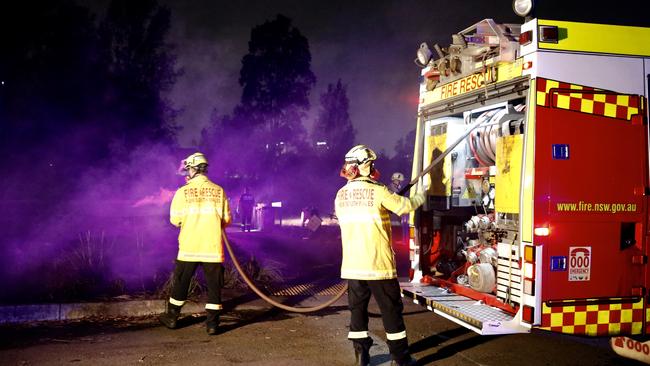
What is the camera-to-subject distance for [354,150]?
16.5ft

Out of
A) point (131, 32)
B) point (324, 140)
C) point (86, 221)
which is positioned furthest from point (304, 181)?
point (86, 221)

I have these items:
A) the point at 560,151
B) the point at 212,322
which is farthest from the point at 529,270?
the point at 212,322

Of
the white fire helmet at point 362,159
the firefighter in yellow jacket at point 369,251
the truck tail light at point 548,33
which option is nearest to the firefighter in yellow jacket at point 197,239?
the firefighter in yellow jacket at point 369,251

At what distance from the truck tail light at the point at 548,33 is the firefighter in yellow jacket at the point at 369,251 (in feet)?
5.57

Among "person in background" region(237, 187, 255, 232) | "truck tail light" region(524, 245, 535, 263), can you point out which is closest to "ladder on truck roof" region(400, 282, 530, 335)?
"truck tail light" region(524, 245, 535, 263)

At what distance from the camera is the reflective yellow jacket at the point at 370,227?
487 centimetres

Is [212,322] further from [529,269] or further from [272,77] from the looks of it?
[272,77]

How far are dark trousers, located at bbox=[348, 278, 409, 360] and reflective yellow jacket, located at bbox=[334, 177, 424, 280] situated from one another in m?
0.10

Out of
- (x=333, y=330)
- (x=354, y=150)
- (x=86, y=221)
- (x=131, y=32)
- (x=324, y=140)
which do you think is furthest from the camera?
(x=324, y=140)

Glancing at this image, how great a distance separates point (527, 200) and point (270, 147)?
3046 cm

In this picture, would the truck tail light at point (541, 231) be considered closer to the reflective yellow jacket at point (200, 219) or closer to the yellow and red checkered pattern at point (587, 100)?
the yellow and red checkered pattern at point (587, 100)

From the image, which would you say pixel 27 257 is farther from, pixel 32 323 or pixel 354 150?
pixel 354 150

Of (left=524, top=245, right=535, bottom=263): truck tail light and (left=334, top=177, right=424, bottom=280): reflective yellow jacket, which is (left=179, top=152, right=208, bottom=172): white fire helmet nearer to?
(left=334, top=177, right=424, bottom=280): reflective yellow jacket

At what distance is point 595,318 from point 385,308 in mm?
1799
